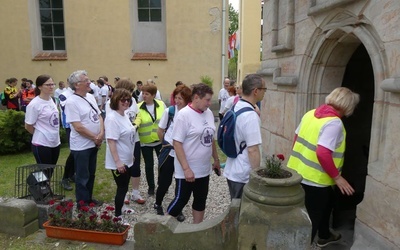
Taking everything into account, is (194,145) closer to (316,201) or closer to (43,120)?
(316,201)

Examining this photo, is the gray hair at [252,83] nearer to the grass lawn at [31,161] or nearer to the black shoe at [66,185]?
the grass lawn at [31,161]

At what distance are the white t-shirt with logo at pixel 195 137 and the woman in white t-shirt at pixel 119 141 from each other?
766 mm

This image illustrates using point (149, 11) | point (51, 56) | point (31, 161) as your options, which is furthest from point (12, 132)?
point (149, 11)

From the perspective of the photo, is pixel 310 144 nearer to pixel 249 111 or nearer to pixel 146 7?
pixel 249 111

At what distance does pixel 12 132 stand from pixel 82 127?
5.10 meters

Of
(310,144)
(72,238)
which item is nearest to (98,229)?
(72,238)

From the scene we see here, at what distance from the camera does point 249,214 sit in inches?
104

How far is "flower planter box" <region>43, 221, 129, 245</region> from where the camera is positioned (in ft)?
11.5

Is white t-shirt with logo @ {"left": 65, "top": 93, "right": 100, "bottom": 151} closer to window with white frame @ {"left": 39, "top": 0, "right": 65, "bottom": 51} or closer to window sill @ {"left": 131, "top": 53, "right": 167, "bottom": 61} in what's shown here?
window sill @ {"left": 131, "top": 53, "right": 167, "bottom": 61}

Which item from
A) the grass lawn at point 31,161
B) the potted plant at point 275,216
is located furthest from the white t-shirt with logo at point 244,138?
the grass lawn at point 31,161

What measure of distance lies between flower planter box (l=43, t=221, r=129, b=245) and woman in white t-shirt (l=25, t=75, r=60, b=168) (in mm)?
1598

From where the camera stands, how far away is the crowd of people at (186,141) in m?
3.21

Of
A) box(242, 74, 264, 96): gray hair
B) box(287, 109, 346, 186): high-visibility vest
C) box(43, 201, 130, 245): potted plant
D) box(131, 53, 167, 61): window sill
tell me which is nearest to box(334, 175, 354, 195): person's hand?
box(287, 109, 346, 186): high-visibility vest

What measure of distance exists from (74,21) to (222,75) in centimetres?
754
